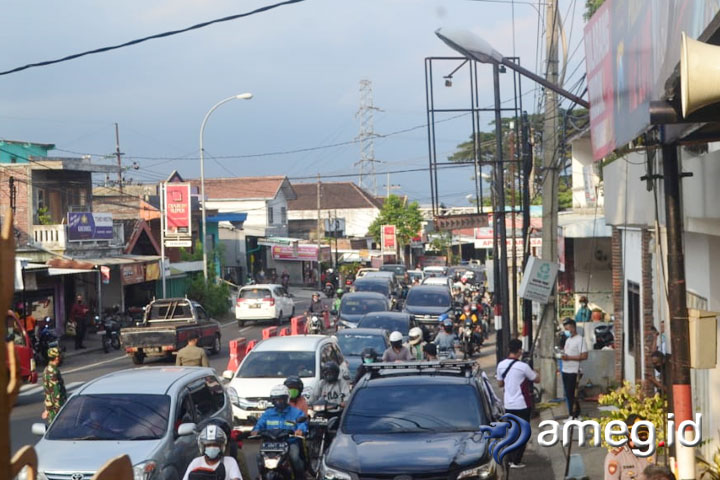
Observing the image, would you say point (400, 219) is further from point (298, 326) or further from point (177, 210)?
point (298, 326)

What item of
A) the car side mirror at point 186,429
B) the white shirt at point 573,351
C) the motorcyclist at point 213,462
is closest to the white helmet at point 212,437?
the motorcyclist at point 213,462

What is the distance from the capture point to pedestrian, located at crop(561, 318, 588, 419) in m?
16.0

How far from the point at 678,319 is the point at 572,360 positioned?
8.69 metres

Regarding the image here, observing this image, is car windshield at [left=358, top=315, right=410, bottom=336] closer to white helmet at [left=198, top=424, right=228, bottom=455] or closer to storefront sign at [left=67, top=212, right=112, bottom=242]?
storefront sign at [left=67, top=212, right=112, bottom=242]

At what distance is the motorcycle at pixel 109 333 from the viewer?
32.8 metres

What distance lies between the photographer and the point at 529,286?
1753 cm

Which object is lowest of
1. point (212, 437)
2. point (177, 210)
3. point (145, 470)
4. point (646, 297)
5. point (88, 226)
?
point (145, 470)

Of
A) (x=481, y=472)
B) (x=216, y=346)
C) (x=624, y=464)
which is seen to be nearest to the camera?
(x=624, y=464)

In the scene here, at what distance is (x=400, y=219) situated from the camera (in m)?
88.3

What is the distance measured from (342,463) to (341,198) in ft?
306

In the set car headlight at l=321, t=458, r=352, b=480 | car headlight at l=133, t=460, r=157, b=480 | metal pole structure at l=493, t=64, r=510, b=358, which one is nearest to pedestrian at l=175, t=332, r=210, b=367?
car headlight at l=133, t=460, r=157, b=480

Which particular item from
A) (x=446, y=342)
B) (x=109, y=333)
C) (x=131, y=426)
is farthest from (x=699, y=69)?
(x=109, y=333)

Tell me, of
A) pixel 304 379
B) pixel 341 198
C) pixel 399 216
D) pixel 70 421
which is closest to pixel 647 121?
pixel 70 421

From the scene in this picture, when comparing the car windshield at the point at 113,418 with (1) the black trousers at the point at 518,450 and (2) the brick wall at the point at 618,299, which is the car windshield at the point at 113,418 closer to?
(1) the black trousers at the point at 518,450
